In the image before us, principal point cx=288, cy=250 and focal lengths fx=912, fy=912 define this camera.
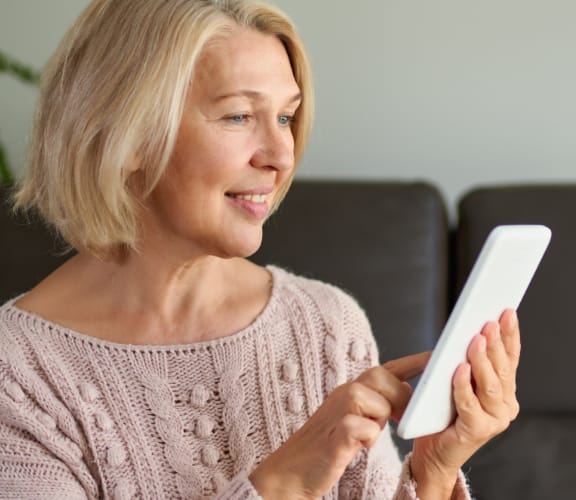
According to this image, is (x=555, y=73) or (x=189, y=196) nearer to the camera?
(x=189, y=196)

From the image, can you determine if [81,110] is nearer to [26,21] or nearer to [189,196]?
[189,196]

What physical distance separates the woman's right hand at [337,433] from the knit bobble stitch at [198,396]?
9.2 inches

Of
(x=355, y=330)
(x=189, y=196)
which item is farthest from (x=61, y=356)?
(x=355, y=330)

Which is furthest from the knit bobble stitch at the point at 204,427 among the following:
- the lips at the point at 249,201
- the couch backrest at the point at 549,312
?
the couch backrest at the point at 549,312

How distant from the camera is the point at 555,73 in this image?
7.31 feet

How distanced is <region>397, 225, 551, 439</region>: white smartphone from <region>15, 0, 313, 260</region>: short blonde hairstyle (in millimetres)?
486

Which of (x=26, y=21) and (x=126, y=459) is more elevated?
(x=26, y=21)

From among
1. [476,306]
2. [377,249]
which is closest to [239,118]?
[476,306]

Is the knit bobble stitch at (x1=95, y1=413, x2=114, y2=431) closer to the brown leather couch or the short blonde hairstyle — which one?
the short blonde hairstyle

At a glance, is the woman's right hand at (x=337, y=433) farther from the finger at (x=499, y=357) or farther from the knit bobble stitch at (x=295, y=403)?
the knit bobble stitch at (x=295, y=403)

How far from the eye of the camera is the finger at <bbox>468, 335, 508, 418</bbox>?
108 centimetres

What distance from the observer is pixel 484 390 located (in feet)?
3.63

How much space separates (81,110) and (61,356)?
383 millimetres

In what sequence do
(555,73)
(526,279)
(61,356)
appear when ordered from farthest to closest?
→ (555,73)
(61,356)
(526,279)
